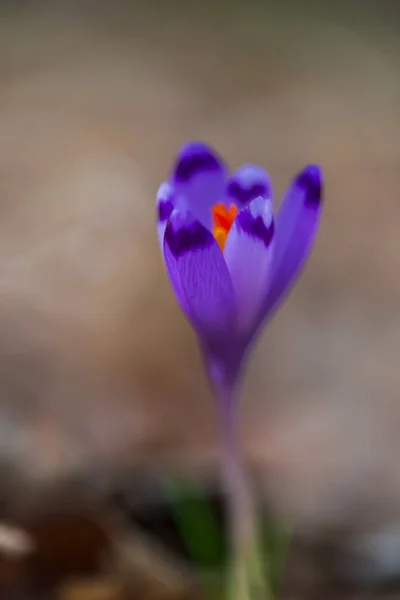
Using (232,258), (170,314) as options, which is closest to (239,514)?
(232,258)

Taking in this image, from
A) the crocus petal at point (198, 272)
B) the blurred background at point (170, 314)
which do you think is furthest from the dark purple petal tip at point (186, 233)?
the blurred background at point (170, 314)

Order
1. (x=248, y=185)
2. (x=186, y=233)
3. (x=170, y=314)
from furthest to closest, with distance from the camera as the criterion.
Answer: (x=170, y=314), (x=248, y=185), (x=186, y=233)

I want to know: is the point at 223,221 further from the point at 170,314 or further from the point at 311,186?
the point at 170,314

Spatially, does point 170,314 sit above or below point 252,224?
above

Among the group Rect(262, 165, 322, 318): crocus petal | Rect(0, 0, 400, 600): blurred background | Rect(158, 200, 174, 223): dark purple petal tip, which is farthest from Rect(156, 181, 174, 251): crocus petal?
Rect(0, 0, 400, 600): blurred background

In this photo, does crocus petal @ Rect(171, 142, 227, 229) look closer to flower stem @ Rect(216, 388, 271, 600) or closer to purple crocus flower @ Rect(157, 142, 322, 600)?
purple crocus flower @ Rect(157, 142, 322, 600)

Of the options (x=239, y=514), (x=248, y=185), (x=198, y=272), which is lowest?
(x=239, y=514)

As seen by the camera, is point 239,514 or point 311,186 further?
point 239,514
